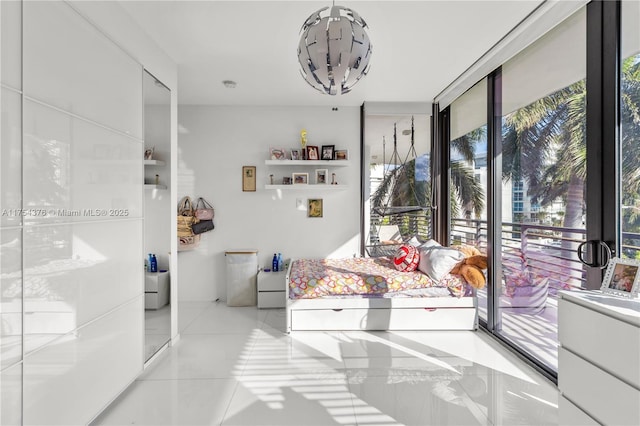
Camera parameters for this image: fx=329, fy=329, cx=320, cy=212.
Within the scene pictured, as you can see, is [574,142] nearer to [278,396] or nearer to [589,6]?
Answer: [589,6]

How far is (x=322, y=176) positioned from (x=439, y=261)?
191cm

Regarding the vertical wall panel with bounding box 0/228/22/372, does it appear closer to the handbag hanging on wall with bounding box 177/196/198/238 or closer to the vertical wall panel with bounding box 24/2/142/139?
the vertical wall panel with bounding box 24/2/142/139

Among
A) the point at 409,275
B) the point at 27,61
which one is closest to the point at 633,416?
the point at 409,275

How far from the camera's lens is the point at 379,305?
336 cm

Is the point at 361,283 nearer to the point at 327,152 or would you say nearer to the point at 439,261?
the point at 439,261

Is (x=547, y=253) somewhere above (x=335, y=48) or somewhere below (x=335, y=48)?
below

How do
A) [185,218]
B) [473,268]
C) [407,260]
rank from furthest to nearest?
[185,218] < [407,260] < [473,268]

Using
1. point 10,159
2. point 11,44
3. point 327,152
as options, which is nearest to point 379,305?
point 327,152

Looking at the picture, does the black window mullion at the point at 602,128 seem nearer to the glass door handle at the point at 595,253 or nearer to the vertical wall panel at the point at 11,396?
the glass door handle at the point at 595,253

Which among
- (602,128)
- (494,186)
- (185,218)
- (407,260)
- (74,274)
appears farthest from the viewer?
(185,218)

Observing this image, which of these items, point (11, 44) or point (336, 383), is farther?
point (336, 383)

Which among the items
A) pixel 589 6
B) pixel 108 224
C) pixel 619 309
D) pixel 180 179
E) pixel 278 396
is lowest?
pixel 278 396

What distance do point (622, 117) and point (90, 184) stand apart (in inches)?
120

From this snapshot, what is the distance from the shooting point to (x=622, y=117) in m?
1.87
